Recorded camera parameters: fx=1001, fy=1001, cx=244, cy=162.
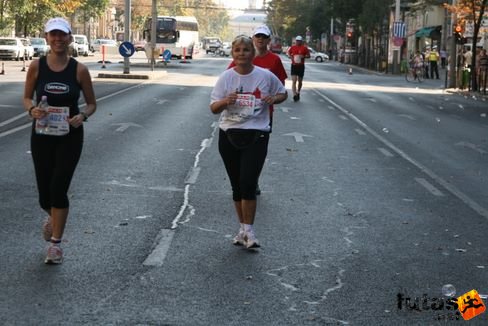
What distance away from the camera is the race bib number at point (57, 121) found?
731 cm

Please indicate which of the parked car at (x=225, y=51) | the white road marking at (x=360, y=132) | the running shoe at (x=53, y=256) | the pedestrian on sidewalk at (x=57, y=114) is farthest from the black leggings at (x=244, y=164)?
the parked car at (x=225, y=51)

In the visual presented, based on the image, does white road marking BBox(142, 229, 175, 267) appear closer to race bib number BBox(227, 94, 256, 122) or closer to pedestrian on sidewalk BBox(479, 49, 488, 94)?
race bib number BBox(227, 94, 256, 122)

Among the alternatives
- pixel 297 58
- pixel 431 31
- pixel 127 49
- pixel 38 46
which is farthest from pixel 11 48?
pixel 297 58

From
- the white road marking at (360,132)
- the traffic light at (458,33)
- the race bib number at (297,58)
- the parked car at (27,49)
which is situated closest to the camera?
the white road marking at (360,132)

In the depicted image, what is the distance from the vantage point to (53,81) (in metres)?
7.36

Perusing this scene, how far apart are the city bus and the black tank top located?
59.8 metres

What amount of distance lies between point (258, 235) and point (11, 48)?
2274 inches

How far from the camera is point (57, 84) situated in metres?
7.37

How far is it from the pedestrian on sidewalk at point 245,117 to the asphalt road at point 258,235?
0.48 meters

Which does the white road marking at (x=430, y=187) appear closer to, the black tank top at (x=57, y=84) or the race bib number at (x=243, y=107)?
the race bib number at (x=243, y=107)

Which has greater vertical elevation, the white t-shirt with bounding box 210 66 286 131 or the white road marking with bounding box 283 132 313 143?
the white t-shirt with bounding box 210 66 286 131

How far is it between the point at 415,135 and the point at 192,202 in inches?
422

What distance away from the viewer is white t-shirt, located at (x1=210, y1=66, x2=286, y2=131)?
27.1 feet

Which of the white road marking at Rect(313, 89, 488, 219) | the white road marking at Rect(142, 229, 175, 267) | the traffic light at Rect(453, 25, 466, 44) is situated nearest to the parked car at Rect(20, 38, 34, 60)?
the traffic light at Rect(453, 25, 466, 44)
